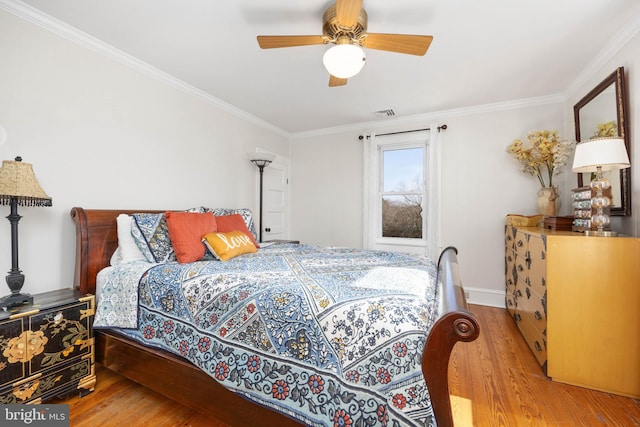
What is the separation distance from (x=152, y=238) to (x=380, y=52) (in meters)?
2.38

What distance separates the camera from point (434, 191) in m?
3.70

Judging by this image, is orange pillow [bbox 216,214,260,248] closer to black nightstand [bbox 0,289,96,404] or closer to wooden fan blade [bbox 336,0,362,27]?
black nightstand [bbox 0,289,96,404]

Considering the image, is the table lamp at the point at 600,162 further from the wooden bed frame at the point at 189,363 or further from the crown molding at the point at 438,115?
the crown molding at the point at 438,115

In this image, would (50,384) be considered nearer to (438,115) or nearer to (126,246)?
(126,246)

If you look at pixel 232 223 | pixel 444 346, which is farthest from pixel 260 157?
Result: pixel 444 346

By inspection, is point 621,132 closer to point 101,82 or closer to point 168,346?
point 168,346

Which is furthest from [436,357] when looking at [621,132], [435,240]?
[435,240]

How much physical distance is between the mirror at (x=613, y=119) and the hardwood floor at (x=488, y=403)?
53.0 inches

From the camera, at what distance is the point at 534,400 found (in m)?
1.73

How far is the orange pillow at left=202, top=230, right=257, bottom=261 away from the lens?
223 centimetres

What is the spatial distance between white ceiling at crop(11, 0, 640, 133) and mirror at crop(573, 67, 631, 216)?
321 millimetres

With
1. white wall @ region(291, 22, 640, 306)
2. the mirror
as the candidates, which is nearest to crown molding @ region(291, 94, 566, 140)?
white wall @ region(291, 22, 640, 306)

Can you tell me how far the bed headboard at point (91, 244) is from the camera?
6.57 ft

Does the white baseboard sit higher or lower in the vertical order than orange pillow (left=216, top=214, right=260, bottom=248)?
lower
